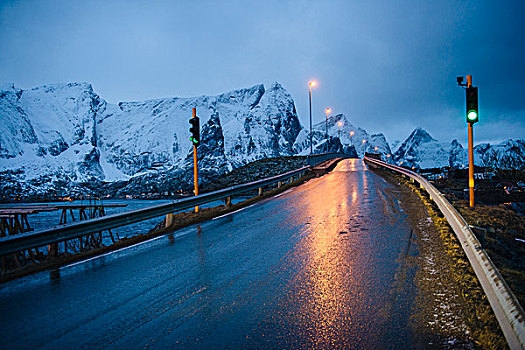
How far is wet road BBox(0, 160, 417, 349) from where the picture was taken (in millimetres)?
3047

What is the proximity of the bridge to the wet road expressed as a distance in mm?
16

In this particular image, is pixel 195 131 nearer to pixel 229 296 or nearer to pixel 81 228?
pixel 81 228

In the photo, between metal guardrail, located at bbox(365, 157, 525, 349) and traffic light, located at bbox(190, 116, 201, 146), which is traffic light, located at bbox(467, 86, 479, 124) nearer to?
metal guardrail, located at bbox(365, 157, 525, 349)

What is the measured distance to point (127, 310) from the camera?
3.69 m

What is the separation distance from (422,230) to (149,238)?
6.56 metres

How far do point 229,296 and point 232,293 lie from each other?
102 millimetres

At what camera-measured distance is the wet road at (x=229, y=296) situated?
3047mm

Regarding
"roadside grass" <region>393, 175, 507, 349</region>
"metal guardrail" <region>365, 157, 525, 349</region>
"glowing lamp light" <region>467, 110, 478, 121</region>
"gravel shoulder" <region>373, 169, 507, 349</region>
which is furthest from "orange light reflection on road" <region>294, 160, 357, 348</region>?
"glowing lamp light" <region>467, 110, 478, 121</region>

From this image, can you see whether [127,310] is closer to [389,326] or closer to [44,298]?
[44,298]

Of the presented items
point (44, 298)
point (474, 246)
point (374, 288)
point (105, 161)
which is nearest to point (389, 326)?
point (374, 288)

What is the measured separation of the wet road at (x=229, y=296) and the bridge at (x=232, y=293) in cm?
2

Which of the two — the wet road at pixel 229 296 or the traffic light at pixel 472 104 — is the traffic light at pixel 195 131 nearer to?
the wet road at pixel 229 296

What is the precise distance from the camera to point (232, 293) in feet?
13.5

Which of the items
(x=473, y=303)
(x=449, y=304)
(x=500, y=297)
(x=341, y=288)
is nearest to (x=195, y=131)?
(x=341, y=288)
